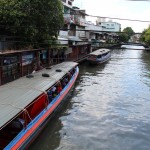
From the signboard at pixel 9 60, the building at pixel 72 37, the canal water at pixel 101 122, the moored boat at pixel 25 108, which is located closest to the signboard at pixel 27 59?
the signboard at pixel 9 60

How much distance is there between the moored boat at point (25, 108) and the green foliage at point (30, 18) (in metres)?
7.41

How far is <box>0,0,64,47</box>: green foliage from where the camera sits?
20891 mm

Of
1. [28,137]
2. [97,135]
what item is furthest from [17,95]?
[97,135]

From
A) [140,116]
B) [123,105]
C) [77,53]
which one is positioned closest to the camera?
[140,116]

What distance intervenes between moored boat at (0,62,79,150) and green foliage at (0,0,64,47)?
741 centimetres

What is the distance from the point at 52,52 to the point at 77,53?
905 cm

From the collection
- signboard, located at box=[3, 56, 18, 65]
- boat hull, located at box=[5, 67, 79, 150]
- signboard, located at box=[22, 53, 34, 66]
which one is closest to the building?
signboard, located at box=[22, 53, 34, 66]

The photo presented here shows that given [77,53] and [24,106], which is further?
[77,53]

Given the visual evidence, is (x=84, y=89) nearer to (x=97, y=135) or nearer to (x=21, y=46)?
(x=21, y=46)

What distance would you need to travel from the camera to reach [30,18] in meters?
21.8

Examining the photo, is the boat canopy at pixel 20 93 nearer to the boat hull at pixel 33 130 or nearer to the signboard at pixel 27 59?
the boat hull at pixel 33 130

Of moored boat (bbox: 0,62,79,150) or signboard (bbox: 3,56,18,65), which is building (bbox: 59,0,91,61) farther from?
moored boat (bbox: 0,62,79,150)

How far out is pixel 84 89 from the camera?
71.5ft

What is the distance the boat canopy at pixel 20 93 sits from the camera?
8780 mm
